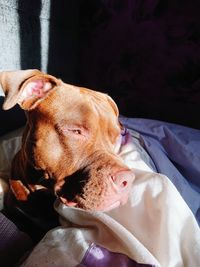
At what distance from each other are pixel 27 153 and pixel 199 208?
0.84 meters

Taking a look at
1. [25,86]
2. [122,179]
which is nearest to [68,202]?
[122,179]

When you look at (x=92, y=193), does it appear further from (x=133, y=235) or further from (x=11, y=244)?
(x=11, y=244)

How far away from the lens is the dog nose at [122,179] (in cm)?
118

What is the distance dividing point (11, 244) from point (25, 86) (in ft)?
1.97

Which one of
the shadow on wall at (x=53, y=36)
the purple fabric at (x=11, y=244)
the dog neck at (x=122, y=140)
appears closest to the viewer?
the purple fabric at (x=11, y=244)

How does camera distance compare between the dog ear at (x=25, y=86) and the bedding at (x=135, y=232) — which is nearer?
the bedding at (x=135, y=232)

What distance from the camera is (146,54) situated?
2107 mm

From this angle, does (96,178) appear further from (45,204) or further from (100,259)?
(45,204)

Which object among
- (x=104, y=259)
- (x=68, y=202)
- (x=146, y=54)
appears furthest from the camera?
(x=146, y=54)

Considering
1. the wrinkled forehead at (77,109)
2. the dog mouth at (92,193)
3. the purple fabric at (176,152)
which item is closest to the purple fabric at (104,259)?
the dog mouth at (92,193)

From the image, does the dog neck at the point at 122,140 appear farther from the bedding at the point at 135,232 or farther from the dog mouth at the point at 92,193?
the dog mouth at the point at 92,193

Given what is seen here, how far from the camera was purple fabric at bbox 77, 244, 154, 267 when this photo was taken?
111 cm

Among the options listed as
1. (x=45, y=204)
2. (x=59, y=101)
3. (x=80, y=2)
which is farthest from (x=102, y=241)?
(x=80, y=2)

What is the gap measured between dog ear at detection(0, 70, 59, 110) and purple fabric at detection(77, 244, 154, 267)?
604 mm
